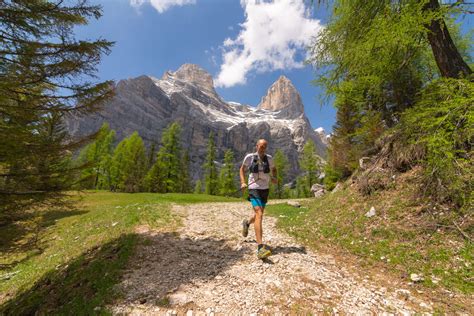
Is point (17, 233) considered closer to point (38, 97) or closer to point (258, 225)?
point (38, 97)

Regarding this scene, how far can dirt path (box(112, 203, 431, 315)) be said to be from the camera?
3.53 m

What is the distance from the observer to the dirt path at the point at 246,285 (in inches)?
139

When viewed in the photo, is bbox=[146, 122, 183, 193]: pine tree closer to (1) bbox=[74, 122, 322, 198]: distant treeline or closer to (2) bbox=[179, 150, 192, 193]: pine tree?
(1) bbox=[74, 122, 322, 198]: distant treeline

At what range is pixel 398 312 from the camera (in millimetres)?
3379

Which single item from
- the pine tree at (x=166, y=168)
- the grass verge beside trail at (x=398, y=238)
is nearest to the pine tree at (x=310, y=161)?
the pine tree at (x=166, y=168)

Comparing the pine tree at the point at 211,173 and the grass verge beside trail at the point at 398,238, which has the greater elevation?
the pine tree at the point at 211,173

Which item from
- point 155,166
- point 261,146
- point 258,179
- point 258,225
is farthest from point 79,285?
point 155,166

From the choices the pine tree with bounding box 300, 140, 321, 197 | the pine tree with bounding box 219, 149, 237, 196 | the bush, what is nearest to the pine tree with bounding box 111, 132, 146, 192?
the pine tree with bounding box 219, 149, 237, 196

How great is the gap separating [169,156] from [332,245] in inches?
1319

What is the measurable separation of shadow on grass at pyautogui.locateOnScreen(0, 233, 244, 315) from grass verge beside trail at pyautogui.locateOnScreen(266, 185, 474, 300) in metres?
3.20

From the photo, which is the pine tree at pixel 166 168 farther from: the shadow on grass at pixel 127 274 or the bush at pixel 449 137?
the bush at pixel 449 137

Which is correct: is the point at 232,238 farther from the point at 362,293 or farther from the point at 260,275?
the point at 362,293

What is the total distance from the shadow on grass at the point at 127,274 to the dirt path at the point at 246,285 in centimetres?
3

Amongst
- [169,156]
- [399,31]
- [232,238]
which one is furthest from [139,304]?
[169,156]
